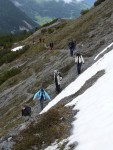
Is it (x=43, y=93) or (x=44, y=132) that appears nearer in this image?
(x=44, y=132)

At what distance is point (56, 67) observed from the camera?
51344 millimetres

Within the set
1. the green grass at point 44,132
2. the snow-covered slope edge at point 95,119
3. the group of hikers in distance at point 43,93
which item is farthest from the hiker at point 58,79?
the green grass at point 44,132

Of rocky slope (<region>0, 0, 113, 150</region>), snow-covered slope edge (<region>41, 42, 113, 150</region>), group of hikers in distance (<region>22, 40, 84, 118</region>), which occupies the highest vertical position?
rocky slope (<region>0, 0, 113, 150</region>)

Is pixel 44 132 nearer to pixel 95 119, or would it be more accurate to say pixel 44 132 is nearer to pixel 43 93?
pixel 95 119

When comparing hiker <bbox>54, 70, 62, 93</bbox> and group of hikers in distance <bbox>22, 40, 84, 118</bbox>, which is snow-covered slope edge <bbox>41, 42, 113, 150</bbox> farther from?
hiker <bbox>54, 70, 62, 93</bbox>

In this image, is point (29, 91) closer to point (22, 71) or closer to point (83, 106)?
point (22, 71)

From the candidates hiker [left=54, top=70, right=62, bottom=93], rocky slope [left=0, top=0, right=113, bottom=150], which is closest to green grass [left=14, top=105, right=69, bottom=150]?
rocky slope [left=0, top=0, right=113, bottom=150]

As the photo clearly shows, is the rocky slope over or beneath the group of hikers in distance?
over

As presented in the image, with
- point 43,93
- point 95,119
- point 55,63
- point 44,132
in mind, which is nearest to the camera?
point 95,119

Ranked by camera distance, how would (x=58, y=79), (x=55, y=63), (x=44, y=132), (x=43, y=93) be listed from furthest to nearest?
(x=55, y=63) → (x=58, y=79) → (x=43, y=93) → (x=44, y=132)

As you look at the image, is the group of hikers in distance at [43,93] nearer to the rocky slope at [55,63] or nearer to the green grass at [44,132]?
the rocky slope at [55,63]

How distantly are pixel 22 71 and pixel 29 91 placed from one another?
15.4m

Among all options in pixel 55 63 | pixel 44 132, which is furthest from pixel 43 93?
pixel 55 63

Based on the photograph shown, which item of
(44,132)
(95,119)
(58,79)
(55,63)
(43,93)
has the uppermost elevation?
(55,63)
